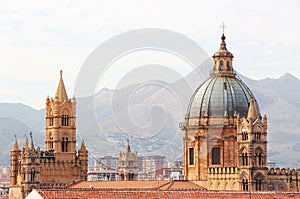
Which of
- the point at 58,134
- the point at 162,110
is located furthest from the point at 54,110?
the point at 162,110

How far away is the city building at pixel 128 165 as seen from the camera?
7037 inches

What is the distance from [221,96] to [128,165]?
33.7m

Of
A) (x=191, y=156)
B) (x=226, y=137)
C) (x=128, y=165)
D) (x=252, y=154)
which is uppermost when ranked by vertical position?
(x=226, y=137)

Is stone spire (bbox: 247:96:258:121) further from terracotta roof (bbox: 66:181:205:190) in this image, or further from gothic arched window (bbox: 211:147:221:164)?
terracotta roof (bbox: 66:181:205:190)

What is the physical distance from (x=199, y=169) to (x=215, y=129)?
621cm

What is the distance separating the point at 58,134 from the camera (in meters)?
181

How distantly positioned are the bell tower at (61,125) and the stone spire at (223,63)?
31944mm

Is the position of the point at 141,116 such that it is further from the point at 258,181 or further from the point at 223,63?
the point at 223,63

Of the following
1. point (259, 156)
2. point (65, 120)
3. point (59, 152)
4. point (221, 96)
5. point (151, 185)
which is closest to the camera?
point (259, 156)

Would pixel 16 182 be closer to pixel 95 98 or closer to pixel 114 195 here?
pixel 95 98

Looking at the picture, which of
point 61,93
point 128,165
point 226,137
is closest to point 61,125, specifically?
point 61,93

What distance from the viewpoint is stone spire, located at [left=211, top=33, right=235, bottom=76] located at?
516ft

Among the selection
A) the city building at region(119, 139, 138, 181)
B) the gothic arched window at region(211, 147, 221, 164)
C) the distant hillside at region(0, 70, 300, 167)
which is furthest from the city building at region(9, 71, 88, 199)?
the gothic arched window at region(211, 147, 221, 164)

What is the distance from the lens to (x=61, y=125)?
181375 millimetres
